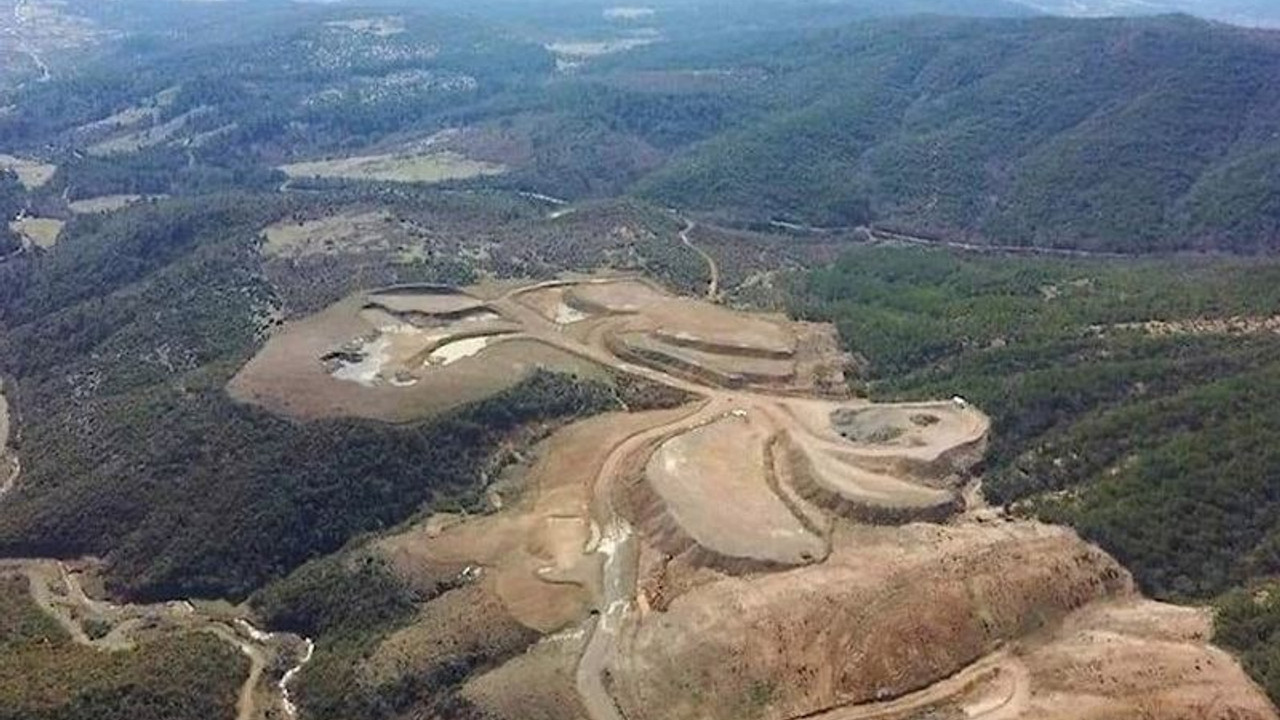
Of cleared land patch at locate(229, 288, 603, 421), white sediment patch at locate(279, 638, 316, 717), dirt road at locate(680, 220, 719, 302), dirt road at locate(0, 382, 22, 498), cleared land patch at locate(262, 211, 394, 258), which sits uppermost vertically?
cleared land patch at locate(229, 288, 603, 421)

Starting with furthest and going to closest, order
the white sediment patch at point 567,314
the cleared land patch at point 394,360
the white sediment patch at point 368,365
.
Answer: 1. the white sediment patch at point 567,314
2. the white sediment patch at point 368,365
3. the cleared land patch at point 394,360

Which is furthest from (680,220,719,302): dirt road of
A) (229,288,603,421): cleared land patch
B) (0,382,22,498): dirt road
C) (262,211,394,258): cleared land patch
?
(0,382,22,498): dirt road

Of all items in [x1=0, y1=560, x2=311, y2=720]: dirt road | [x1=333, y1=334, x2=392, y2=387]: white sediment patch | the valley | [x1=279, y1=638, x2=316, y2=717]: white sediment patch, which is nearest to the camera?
the valley

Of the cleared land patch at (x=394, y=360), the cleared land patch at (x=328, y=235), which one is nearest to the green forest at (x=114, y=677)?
the cleared land patch at (x=394, y=360)

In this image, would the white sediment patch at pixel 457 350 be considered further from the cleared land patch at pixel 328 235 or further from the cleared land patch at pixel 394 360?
the cleared land patch at pixel 328 235

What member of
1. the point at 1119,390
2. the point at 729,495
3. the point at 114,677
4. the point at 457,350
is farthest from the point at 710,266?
the point at 114,677

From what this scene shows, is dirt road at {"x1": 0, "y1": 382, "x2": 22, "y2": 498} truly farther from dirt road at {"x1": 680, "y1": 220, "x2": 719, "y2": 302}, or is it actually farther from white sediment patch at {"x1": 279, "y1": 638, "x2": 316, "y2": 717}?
dirt road at {"x1": 680, "y1": 220, "x2": 719, "y2": 302}

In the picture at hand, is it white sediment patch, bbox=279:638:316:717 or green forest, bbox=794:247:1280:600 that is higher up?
green forest, bbox=794:247:1280:600

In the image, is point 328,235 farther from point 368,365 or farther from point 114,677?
→ point 114,677

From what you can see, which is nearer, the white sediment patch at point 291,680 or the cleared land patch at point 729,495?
the white sediment patch at point 291,680
